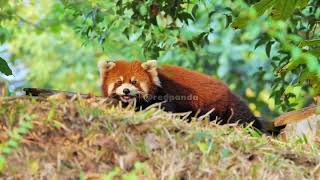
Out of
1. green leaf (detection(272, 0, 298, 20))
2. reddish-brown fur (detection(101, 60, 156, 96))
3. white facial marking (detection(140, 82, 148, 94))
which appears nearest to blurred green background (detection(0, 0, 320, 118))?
green leaf (detection(272, 0, 298, 20))

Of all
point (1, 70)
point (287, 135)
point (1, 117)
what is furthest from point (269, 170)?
point (287, 135)

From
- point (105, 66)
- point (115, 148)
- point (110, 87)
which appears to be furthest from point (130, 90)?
point (115, 148)

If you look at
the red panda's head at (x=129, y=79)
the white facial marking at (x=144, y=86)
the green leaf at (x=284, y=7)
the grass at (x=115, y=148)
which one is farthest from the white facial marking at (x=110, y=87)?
the grass at (x=115, y=148)

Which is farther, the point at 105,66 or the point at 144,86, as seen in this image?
the point at 105,66

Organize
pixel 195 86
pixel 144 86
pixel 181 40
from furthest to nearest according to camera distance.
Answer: pixel 181 40
pixel 195 86
pixel 144 86

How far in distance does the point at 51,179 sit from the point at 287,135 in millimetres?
2566

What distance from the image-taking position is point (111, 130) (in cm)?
311

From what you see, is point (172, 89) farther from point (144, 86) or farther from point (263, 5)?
point (263, 5)

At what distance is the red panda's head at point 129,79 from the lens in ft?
18.0

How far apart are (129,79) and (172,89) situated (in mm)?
350

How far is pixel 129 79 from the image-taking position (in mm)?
5605

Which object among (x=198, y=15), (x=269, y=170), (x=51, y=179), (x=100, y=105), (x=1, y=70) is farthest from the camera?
(x=198, y=15)

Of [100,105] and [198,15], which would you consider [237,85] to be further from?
[100,105]

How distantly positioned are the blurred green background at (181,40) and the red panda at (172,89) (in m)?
0.40
